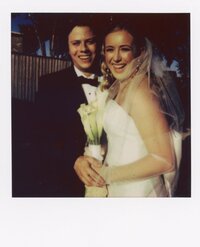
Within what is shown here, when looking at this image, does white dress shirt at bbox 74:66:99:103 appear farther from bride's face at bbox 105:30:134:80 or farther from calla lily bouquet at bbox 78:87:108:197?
bride's face at bbox 105:30:134:80

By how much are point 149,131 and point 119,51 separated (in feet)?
1.72

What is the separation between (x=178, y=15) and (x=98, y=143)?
93 cm

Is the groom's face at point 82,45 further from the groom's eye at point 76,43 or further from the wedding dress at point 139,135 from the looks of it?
the wedding dress at point 139,135

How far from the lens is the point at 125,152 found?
283cm

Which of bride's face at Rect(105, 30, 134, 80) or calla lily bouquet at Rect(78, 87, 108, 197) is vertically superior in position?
bride's face at Rect(105, 30, 134, 80)

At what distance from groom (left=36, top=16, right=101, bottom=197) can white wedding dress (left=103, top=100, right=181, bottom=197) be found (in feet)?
0.55

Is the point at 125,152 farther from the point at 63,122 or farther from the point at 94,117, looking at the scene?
the point at 63,122

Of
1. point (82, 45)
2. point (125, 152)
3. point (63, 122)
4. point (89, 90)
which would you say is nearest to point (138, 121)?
point (125, 152)

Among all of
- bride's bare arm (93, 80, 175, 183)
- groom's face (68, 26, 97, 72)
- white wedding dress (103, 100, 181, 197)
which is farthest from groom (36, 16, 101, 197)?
bride's bare arm (93, 80, 175, 183)

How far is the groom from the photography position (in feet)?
9.34

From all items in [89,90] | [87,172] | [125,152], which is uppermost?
[89,90]

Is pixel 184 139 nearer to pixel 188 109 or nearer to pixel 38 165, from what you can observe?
pixel 188 109

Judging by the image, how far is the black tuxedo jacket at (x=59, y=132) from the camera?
285 centimetres
